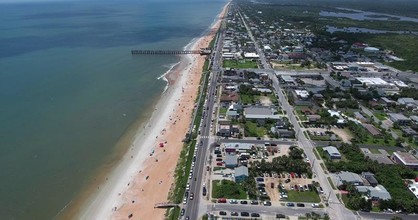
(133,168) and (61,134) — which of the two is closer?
(133,168)

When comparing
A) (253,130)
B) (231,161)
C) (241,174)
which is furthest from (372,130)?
(241,174)

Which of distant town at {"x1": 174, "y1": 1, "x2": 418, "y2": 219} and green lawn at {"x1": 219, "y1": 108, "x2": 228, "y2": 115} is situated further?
green lawn at {"x1": 219, "y1": 108, "x2": 228, "y2": 115}

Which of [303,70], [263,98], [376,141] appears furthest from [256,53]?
[376,141]

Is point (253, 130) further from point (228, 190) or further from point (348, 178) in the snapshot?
point (348, 178)

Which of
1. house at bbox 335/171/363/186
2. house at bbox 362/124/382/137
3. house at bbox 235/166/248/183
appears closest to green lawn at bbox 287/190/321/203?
house at bbox 335/171/363/186

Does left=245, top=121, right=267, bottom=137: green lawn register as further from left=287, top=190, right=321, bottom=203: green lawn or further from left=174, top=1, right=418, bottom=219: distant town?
left=287, top=190, right=321, bottom=203: green lawn

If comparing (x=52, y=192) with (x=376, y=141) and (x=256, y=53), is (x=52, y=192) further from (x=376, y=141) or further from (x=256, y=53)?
(x=256, y=53)
